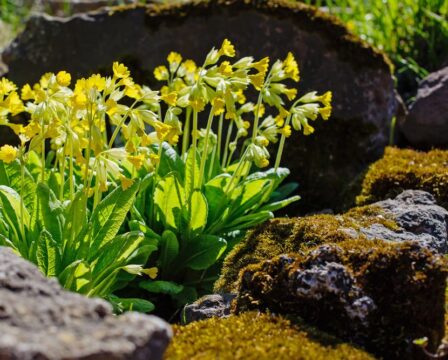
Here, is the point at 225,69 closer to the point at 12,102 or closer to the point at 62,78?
the point at 62,78

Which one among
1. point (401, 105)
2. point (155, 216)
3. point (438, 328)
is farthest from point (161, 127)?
point (401, 105)

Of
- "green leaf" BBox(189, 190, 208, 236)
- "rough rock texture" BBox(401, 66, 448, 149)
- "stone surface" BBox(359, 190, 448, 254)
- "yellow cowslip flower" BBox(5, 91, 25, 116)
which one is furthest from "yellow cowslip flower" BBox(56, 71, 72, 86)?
"rough rock texture" BBox(401, 66, 448, 149)

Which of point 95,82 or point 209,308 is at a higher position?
point 95,82

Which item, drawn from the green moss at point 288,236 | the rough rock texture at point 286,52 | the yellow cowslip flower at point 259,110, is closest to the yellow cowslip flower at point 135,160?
the green moss at point 288,236

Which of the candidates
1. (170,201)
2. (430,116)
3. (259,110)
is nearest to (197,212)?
(170,201)

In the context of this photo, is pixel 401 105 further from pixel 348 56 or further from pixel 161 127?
pixel 161 127

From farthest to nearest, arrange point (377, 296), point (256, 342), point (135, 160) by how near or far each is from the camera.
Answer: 1. point (135, 160)
2. point (377, 296)
3. point (256, 342)

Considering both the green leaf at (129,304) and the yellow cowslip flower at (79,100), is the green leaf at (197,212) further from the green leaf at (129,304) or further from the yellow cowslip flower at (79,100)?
the yellow cowslip flower at (79,100)
